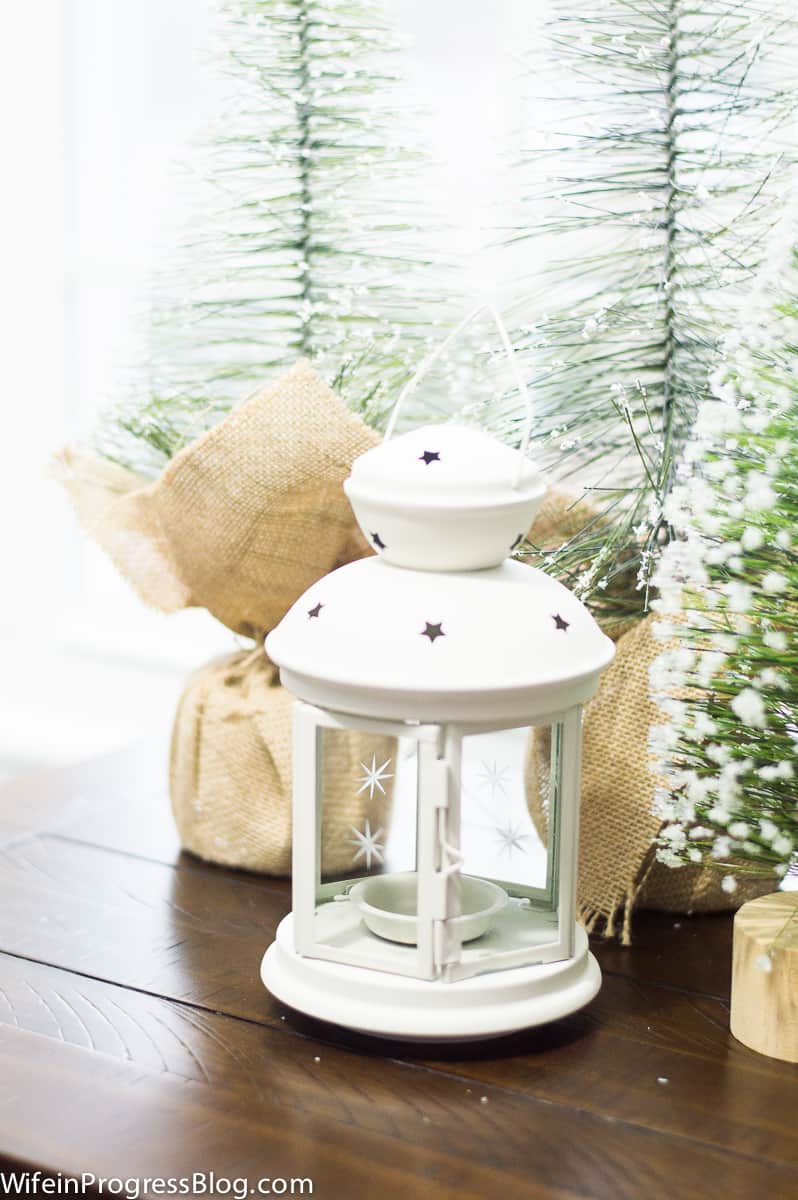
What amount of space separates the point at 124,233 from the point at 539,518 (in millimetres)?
1071

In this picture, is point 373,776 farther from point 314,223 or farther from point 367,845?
point 314,223

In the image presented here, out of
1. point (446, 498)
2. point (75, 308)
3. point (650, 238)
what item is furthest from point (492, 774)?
point (75, 308)

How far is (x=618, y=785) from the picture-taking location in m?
1.02

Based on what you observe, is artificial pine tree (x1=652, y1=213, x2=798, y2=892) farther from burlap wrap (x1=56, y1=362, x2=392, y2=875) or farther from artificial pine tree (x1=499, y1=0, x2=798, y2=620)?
burlap wrap (x1=56, y1=362, x2=392, y2=875)

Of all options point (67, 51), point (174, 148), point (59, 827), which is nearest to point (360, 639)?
point (59, 827)

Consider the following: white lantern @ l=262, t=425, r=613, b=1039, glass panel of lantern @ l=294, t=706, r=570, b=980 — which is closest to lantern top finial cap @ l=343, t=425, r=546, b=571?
white lantern @ l=262, t=425, r=613, b=1039

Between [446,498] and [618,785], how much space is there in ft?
0.97

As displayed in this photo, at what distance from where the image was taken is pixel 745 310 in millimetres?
859

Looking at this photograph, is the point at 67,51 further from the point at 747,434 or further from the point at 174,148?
the point at 747,434

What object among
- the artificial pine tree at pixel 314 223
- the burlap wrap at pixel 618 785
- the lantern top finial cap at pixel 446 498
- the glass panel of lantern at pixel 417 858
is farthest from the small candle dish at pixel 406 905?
the artificial pine tree at pixel 314 223

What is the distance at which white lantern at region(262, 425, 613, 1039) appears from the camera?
81 cm

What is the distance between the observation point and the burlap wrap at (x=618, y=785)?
1013mm

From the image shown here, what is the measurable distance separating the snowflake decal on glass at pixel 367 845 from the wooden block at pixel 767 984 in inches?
10.2

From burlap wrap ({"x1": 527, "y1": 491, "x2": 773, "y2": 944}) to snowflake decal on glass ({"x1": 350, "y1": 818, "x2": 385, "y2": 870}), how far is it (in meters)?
0.12
